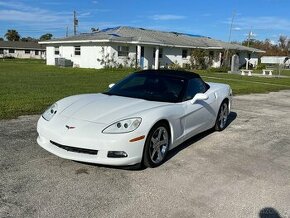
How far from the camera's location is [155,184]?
13.8 feet

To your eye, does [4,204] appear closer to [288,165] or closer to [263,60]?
[288,165]

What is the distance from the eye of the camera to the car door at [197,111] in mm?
5566

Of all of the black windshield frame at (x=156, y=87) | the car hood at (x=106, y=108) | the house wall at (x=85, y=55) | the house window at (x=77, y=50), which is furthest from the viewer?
the house window at (x=77, y=50)

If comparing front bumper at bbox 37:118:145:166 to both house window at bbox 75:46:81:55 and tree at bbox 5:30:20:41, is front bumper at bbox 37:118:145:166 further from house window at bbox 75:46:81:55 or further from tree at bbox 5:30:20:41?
tree at bbox 5:30:20:41

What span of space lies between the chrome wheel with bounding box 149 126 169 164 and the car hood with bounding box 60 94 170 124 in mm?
375

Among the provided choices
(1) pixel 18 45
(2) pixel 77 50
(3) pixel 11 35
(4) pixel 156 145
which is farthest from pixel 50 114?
(3) pixel 11 35

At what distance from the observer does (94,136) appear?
13.9 feet

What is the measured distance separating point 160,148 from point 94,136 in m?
1.10

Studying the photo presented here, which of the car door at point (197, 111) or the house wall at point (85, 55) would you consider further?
the house wall at point (85, 55)

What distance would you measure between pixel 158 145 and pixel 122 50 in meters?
26.0

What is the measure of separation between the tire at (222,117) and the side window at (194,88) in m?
0.79

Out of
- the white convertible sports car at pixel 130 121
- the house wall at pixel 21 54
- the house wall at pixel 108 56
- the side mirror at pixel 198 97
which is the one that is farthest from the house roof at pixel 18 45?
the side mirror at pixel 198 97

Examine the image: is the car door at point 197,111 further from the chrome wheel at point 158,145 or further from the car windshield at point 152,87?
the chrome wheel at point 158,145

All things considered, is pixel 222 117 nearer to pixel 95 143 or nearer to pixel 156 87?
pixel 156 87
